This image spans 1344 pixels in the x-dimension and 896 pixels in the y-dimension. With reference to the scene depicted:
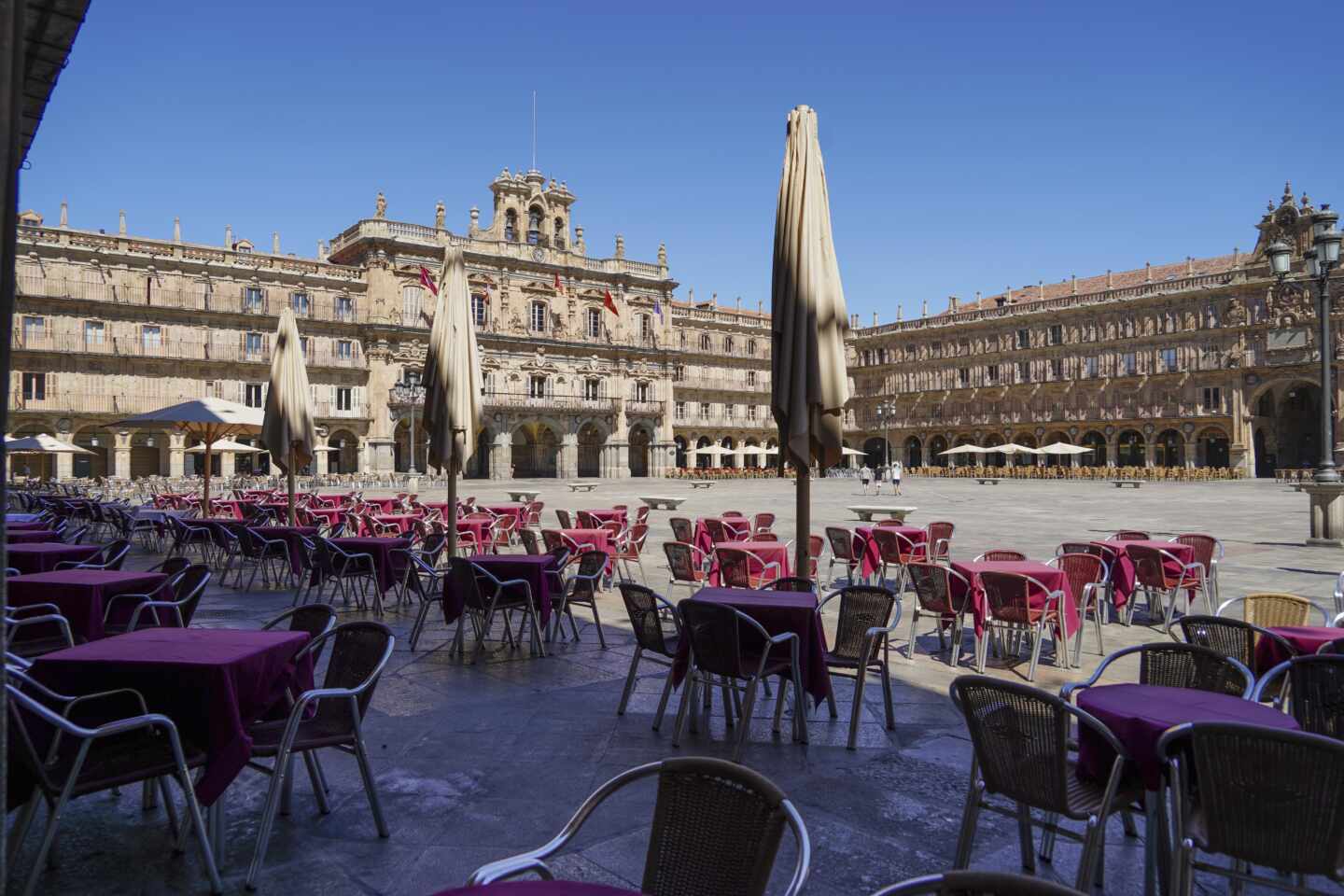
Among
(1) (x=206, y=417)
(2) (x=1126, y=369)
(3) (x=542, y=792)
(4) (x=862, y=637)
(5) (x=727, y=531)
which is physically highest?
(2) (x=1126, y=369)

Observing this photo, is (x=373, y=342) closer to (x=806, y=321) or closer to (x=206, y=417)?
(x=206, y=417)

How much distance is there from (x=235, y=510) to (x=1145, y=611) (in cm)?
1286

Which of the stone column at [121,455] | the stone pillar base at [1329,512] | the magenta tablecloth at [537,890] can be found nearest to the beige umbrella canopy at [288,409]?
the magenta tablecloth at [537,890]

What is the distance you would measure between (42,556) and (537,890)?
636 centimetres

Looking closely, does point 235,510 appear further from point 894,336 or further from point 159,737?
point 894,336

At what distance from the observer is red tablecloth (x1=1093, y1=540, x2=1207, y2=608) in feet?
23.9

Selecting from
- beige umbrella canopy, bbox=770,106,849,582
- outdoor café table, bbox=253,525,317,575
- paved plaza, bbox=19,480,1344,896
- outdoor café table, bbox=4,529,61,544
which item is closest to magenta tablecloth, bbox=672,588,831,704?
paved plaza, bbox=19,480,1344,896

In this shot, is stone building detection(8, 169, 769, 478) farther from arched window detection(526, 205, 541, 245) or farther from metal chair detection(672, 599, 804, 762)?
metal chair detection(672, 599, 804, 762)

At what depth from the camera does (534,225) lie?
155ft

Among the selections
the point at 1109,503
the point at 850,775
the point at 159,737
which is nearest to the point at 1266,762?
the point at 850,775

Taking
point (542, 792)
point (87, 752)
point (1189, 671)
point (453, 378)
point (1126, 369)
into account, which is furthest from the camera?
point (1126, 369)

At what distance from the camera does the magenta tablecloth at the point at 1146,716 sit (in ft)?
8.93

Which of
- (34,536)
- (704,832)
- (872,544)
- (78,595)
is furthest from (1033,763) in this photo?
(34,536)

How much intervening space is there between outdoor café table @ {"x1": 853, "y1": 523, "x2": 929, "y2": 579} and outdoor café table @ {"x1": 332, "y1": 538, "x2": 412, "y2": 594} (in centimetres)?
434
